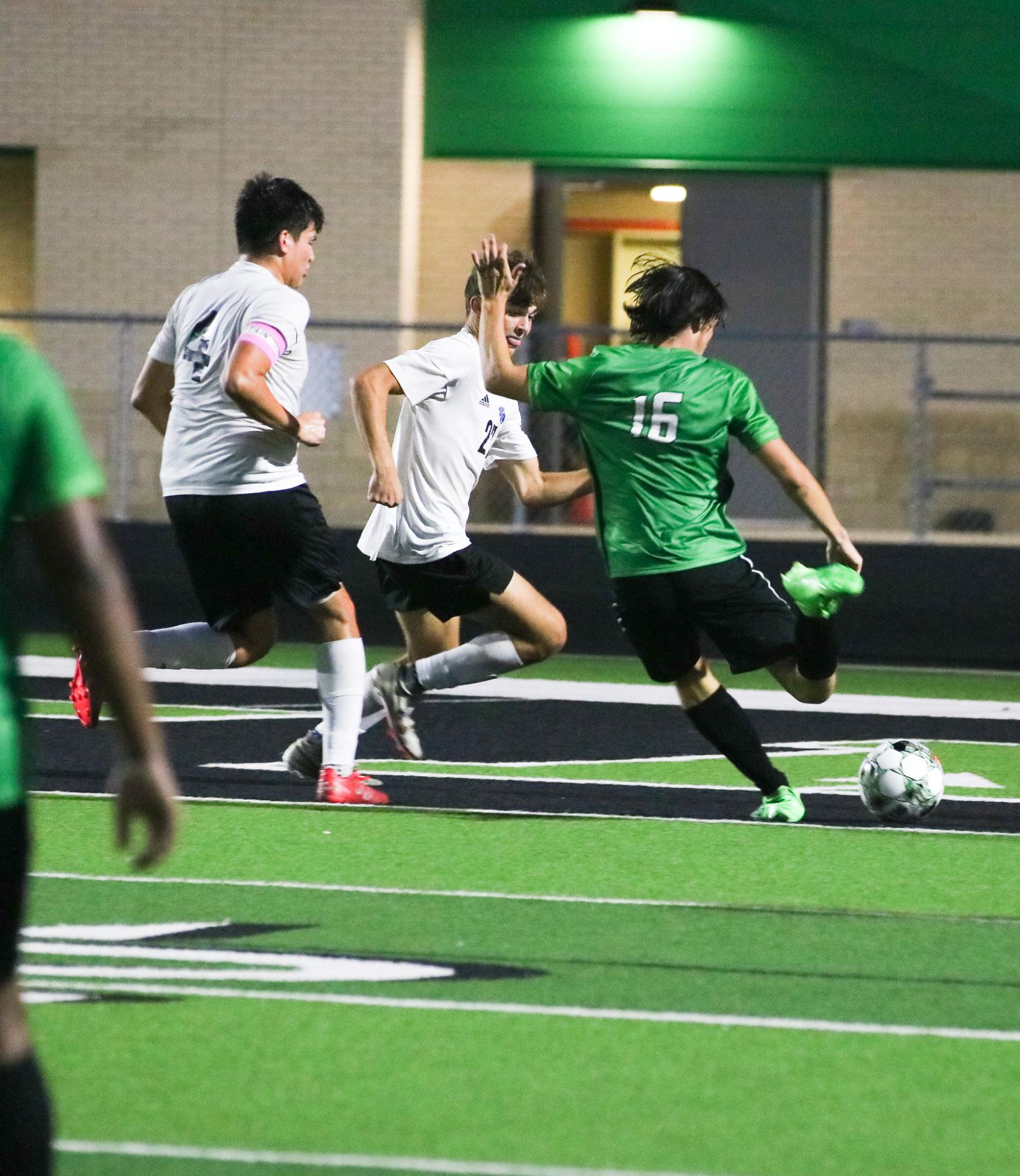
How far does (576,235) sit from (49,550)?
54.4ft

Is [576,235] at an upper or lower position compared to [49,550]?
upper

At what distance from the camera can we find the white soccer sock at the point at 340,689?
789cm

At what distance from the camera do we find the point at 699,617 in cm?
769

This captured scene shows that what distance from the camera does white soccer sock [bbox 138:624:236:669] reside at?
26.6ft

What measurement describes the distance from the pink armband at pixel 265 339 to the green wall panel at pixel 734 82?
11380 millimetres

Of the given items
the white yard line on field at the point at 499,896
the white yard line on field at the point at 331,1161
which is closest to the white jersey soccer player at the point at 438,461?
the white yard line on field at the point at 499,896

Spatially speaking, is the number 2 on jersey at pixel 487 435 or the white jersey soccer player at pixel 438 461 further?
the number 2 on jersey at pixel 487 435

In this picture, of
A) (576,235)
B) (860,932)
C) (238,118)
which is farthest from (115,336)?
(860,932)

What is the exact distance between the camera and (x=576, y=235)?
19.2 m

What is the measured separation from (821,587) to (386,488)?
1515 mm

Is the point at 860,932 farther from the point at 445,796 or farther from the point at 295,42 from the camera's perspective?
the point at 295,42

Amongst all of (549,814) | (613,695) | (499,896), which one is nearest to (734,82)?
(613,695)

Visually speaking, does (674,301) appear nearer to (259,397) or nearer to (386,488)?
(386,488)

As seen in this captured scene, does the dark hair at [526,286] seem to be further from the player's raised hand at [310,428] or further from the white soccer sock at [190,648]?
the white soccer sock at [190,648]
